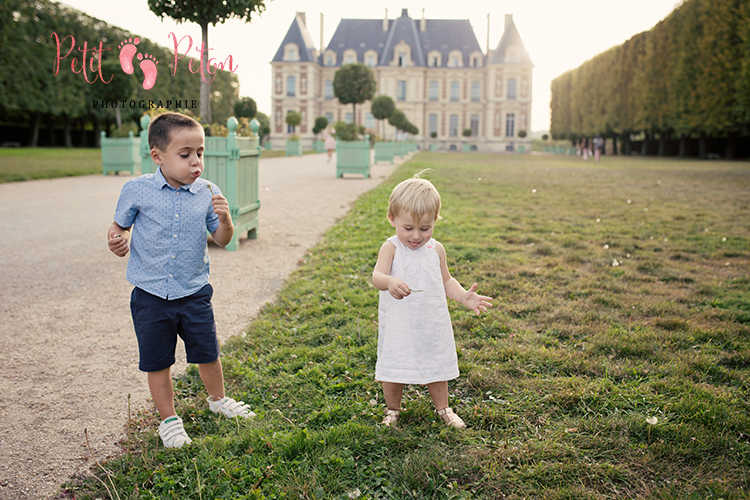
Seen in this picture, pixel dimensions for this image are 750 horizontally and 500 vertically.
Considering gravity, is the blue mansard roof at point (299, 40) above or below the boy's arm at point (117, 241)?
above

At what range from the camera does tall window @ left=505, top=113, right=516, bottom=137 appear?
5300cm

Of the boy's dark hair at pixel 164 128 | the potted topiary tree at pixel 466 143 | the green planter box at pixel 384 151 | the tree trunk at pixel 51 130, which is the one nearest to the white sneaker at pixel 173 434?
the boy's dark hair at pixel 164 128

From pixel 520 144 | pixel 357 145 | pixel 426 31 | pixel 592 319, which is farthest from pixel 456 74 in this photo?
pixel 592 319

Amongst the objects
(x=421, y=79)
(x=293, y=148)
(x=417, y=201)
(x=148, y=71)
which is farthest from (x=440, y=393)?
(x=421, y=79)

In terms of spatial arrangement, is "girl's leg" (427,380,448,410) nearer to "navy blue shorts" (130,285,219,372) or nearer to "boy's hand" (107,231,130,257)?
"navy blue shorts" (130,285,219,372)

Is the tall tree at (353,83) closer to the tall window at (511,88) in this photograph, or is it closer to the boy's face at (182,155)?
the boy's face at (182,155)

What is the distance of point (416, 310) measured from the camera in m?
2.17

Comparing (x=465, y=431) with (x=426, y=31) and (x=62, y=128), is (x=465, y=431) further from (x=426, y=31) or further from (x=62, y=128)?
(x=426, y=31)

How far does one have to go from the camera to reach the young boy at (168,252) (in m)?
2.03

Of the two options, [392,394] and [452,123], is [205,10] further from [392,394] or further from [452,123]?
[452,123]

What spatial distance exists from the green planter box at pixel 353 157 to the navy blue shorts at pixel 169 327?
500 inches

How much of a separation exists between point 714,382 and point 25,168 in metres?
15.0

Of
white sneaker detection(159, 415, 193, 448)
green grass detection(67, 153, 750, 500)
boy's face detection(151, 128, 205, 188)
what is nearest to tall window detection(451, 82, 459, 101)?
green grass detection(67, 153, 750, 500)

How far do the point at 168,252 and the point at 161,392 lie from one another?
0.53 metres
